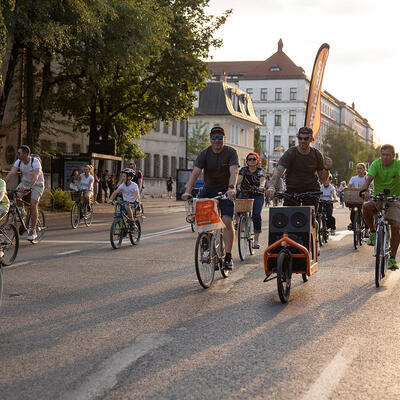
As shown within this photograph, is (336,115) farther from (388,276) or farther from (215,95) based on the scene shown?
(388,276)

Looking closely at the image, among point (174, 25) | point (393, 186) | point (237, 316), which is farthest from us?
point (174, 25)

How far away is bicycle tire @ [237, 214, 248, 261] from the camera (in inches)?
482

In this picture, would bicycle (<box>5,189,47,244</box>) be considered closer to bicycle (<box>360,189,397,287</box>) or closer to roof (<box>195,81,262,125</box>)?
bicycle (<box>360,189,397,287</box>)

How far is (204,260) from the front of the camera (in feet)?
28.9

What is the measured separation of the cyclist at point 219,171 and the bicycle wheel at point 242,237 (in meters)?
2.66

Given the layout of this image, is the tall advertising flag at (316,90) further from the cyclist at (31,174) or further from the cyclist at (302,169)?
the cyclist at (302,169)

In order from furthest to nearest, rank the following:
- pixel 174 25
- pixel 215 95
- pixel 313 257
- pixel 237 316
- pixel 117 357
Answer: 1. pixel 215 95
2. pixel 174 25
3. pixel 313 257
4. pixel 237 316
5. pixel 117 357

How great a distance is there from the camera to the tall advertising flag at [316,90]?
36375 millimetres

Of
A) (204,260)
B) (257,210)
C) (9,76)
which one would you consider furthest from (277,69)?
(204,260)

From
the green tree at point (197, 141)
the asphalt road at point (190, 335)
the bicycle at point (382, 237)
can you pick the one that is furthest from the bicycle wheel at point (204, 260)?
the green tree at point (197, 141)

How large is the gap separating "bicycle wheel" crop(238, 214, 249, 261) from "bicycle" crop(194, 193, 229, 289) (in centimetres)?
278

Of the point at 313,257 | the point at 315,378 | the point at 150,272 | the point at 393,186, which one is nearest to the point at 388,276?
the point at 393,186

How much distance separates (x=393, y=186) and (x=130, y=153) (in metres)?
30.2

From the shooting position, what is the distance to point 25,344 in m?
5.79
